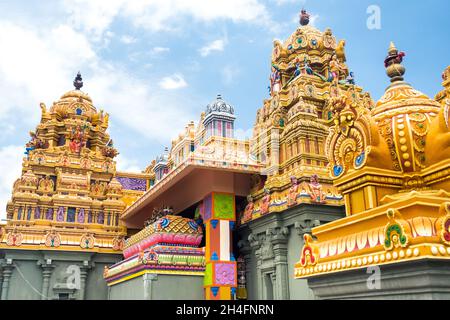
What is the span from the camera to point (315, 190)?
14.5 m

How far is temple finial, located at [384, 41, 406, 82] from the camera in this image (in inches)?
312

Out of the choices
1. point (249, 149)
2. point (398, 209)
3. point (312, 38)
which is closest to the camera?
point (398, 209)

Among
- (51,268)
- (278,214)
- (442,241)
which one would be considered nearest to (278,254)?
(278,214)

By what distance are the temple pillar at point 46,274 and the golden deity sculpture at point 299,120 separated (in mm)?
10276

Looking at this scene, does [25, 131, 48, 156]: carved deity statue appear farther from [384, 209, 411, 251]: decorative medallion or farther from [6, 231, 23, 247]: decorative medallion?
[384, 209, 411, 251]: decorative medallion

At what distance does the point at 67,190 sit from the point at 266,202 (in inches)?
488

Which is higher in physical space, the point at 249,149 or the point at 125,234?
the point at 249,149

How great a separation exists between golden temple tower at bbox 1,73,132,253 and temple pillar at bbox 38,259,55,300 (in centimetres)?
75

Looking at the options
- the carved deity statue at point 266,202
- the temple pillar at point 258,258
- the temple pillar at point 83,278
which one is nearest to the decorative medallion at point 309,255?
the carved deity statue at point 266,202

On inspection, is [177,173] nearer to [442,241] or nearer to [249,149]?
[249,149]

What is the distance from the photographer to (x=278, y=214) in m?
15.5

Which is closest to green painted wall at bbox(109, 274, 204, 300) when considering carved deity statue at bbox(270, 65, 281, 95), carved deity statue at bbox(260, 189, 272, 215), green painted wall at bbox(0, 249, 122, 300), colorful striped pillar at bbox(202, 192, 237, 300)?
colorful striped pillar at bbox(202, 192, 237, 300)

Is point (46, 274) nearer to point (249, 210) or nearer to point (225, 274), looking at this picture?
point (225, 274)

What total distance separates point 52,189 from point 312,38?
14.9m
